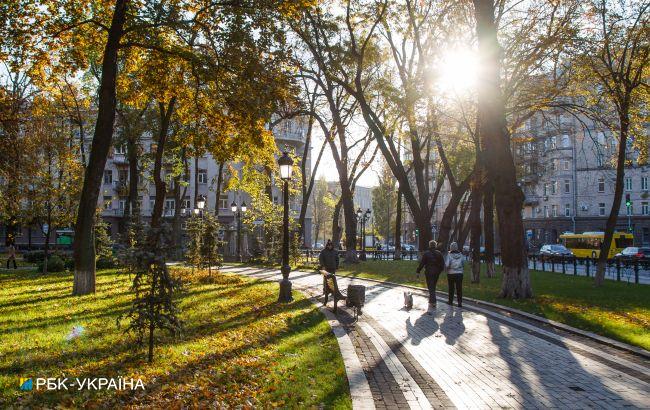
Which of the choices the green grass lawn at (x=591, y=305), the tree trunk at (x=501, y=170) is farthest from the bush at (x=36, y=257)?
the tree trunk at (x=501, y=170)

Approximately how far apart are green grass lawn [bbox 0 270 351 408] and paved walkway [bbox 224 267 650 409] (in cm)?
57

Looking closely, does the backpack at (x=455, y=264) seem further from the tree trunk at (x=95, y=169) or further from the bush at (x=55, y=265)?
the bush at (x=55, y=265)

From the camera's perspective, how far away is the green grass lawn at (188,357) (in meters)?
5.70

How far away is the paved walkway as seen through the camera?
6.04 metres

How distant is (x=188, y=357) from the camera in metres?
7.47

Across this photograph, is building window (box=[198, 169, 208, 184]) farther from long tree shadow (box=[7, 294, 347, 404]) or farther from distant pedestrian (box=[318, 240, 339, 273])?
long tree shadow (box=[7, 294, 347, 404])

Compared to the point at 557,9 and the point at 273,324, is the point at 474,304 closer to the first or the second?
the point at 273,324

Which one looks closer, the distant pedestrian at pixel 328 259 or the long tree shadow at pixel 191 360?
the long tree shadow at pixel 191 360

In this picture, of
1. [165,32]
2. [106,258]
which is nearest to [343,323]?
[165,32]

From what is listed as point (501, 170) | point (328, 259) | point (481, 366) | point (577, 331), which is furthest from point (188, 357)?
point (501, 170)

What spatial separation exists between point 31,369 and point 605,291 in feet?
57.7

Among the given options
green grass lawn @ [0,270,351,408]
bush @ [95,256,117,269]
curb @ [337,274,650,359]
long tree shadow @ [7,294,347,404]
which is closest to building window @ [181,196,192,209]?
bush @ [95,256,117,269]

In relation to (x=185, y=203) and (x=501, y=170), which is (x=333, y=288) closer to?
(x=501, y=170)

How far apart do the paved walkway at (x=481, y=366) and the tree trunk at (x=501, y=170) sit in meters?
3.51
